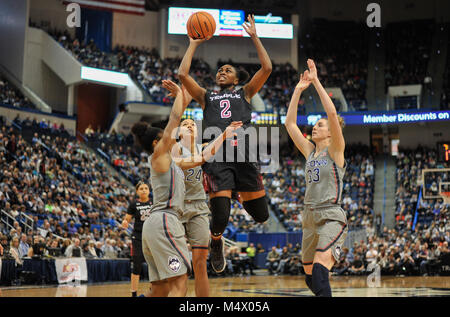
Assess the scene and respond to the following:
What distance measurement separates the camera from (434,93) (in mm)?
33062

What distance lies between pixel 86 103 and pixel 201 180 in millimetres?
27026

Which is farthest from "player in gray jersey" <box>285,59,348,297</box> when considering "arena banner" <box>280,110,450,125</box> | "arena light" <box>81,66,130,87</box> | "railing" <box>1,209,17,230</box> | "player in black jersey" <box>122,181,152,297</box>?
"arena banner" <box>280,110,450,125</box>

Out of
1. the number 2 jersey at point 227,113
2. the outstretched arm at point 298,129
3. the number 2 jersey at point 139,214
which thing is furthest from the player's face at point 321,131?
the number 2 jersey at point 139,214

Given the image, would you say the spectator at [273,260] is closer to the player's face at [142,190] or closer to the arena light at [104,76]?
the player's face at [142,190]

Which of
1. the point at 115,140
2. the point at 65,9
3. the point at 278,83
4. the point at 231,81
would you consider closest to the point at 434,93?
the point at 278,83

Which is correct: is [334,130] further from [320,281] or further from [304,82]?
[320,281]

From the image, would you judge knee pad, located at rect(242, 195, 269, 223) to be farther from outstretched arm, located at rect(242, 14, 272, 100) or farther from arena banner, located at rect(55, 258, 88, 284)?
arena banner, located at rect(55, 258, 88, 284)

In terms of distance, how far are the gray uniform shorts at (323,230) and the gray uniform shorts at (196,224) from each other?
1.08 m

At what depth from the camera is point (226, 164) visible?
21.2 feet

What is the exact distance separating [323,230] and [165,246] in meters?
1.63

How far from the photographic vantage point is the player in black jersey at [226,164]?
6379 millimetres

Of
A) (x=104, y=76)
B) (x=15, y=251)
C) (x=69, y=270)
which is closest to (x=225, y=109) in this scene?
(x=69, y=270)

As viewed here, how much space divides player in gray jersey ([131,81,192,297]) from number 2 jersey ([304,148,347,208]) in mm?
1415

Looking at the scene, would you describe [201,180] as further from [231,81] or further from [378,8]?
[378,8]
